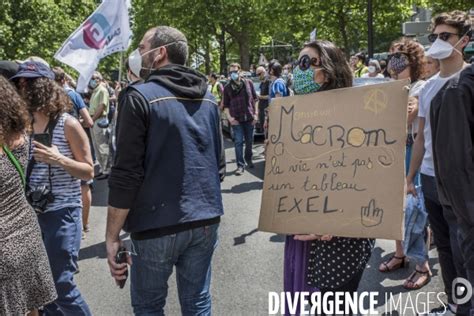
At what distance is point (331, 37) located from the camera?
89.8 ft

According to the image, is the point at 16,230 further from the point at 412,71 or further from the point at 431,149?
the point at 412,71

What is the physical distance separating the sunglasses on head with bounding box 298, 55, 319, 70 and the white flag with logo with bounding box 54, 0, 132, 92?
3447mm

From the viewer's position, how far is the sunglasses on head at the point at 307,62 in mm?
2803

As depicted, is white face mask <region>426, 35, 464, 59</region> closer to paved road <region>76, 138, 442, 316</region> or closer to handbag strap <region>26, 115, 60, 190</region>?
paved road <region>76, 138, 442, 316</region>

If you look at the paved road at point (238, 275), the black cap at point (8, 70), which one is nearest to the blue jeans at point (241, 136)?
the paved road at point (238, 275)

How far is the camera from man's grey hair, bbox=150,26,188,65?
267 cm

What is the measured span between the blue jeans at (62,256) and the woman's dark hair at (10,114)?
0.79 m

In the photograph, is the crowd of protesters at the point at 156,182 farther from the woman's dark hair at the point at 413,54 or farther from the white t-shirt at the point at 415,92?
the woman's dark hair at the point at 413,54

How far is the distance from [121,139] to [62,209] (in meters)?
1.04

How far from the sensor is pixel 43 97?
10.7 ft

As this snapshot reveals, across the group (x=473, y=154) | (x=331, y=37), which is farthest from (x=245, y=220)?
(x=331, y=37)

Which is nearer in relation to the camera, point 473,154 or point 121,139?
point 473,154

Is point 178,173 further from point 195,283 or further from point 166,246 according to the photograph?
point 195,283

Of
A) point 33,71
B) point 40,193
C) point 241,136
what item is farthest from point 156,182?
point 241,136
